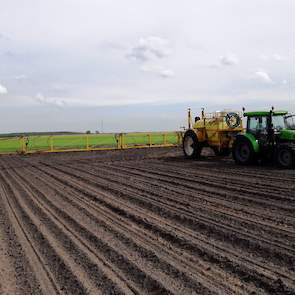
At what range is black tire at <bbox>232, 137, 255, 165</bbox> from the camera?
16.9 metres

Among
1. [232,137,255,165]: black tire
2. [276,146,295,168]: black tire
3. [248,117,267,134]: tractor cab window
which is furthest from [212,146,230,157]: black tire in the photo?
[276,146,295,168]: black tire

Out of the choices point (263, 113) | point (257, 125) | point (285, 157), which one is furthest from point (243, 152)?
point (285, 157)

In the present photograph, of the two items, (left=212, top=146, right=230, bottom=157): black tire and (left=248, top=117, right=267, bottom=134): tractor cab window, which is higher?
(left=248, top=117, right=267, bottom=134): tractor cab window

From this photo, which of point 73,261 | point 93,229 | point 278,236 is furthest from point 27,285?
point 278,236

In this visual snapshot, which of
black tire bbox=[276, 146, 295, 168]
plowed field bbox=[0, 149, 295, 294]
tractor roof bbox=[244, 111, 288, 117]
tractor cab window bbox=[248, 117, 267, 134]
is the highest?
tractor roof bbox=[244, 111, 288, 117]

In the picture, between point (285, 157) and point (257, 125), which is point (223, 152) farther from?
point (285, 157)

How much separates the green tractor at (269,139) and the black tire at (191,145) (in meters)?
3.57

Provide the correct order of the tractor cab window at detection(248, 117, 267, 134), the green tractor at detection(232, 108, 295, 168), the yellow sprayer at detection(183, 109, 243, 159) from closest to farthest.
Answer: the green tractor at detection(232, 108, 295, 168) → the tractor cab window at detection(248, 117, 267, 134) → the yellow sprayer at detection(183, 109, 243, 159)

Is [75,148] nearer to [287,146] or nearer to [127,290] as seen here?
[287,146]

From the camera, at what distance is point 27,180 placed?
50.8ft

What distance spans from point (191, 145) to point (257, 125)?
4.90 m

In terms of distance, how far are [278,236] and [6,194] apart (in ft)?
25.6

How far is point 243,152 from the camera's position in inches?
687

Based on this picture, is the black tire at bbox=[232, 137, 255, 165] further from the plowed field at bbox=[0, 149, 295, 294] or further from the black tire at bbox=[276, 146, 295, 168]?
the plowed field at bbox=[0, 149, 295, 294]
